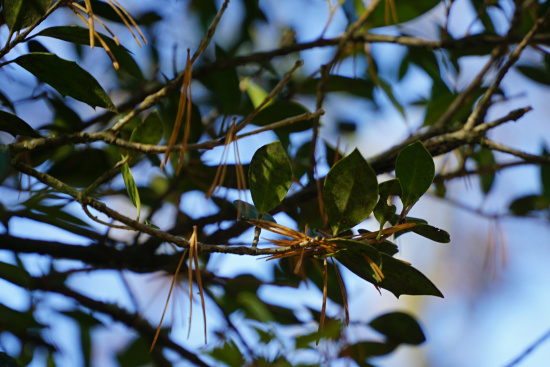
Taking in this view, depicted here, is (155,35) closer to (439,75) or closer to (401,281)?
(439,75)

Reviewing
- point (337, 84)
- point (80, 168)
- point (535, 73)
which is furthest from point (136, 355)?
point (535, 73)

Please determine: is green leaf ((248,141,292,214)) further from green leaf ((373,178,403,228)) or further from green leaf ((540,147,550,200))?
green leaf ((540,147,550,200))

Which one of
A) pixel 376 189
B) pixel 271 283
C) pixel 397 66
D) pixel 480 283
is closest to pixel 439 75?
pixel 397 66

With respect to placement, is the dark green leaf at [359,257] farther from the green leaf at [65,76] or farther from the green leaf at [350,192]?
the green leaf at [65,76]

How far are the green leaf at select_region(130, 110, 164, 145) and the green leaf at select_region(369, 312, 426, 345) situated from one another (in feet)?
1.19

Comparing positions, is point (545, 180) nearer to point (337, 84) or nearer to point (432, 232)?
point (337, 84)

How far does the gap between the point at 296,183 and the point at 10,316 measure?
0.33 meters

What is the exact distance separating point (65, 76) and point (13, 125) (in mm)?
52

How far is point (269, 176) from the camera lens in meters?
0.39

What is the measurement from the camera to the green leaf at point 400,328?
62 cm

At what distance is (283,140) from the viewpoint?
624mm

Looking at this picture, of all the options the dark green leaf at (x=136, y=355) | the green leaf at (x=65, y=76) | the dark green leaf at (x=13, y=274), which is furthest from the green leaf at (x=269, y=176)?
the dark green leaf at (x=136, y=355)

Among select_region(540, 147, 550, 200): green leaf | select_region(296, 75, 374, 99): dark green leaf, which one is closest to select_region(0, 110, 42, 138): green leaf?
select_region(296, 75, 374, 99): dark green leaf

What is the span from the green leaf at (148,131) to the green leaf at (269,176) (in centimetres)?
8
